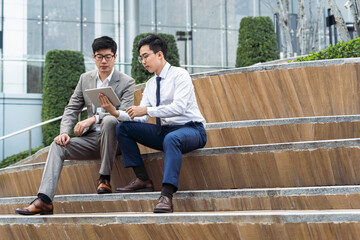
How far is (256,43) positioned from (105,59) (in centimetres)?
894

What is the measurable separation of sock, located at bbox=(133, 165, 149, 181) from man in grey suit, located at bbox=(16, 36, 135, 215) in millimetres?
287

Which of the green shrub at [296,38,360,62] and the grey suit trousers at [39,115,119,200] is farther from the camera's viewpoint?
the green shrub at [296,38,360,62]

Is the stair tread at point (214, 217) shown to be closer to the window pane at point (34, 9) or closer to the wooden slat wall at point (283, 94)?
the wooden slat wall at point (283, 94)

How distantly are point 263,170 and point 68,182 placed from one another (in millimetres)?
2294

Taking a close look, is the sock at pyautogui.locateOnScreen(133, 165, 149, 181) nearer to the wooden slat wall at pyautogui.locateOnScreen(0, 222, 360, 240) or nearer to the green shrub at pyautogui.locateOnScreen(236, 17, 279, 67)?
the wooden slat wall at pyautogui.locateOnScreen(0, 222, 360, 240)

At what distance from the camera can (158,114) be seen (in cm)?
468

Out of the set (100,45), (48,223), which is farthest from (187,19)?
(48,223)

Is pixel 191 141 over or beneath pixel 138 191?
over

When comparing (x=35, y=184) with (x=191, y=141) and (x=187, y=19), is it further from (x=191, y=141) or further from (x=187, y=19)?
(x=187, y=19)

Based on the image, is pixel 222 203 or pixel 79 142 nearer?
pixel 222 203

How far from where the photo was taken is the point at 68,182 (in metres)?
5.82

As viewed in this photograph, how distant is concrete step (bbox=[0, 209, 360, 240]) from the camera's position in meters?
3.33

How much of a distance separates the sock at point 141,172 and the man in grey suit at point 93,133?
0.94 ft

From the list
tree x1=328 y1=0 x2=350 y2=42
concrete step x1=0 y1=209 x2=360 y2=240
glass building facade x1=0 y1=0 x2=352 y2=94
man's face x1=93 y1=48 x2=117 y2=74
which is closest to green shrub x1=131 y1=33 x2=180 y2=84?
glass building facade x1=0 y1=0 x2=352 y2=94
